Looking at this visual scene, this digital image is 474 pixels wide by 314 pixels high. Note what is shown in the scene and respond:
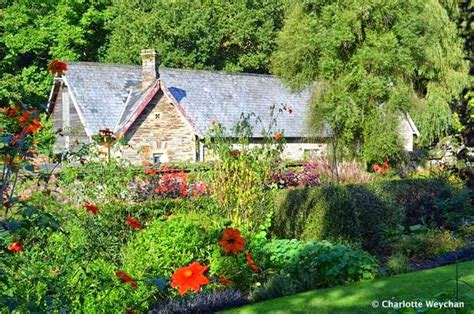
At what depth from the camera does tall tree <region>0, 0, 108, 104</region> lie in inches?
1355

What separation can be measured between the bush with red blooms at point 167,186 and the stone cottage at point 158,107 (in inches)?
406

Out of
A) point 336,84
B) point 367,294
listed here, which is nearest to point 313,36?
point 336,84

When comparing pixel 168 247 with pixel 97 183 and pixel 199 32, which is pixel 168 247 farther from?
pixel 199 32

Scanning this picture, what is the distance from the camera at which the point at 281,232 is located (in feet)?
35.1

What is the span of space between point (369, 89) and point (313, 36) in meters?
2.57

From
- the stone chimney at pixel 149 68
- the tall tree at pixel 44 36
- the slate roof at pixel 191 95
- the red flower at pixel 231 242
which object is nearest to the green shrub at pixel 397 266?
the red flower at pixel 231 242

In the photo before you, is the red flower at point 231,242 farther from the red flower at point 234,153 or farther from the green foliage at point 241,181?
the red flower at point 234,153

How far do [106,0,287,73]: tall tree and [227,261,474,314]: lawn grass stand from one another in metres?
29.1

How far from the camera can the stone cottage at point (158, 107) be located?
24.0 meters

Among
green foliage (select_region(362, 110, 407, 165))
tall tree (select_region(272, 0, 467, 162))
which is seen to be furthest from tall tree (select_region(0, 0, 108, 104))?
green foliage (select_region(362, 110, 407, 165))

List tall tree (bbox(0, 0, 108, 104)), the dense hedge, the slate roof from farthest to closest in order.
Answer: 1. tall tree (bbox(0, 0, 108, 104))
2. the slate roof
3. the dense hedge

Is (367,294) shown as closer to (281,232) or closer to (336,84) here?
(281,232)

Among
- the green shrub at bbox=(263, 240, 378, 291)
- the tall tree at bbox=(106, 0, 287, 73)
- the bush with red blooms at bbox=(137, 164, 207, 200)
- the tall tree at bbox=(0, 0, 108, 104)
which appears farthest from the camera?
the tall tree at bbox=(106, 0, 287, 73)

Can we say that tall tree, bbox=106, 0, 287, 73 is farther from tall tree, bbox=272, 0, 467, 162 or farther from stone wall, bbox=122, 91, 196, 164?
tall tree, bbox=272, 0, 467, 162
